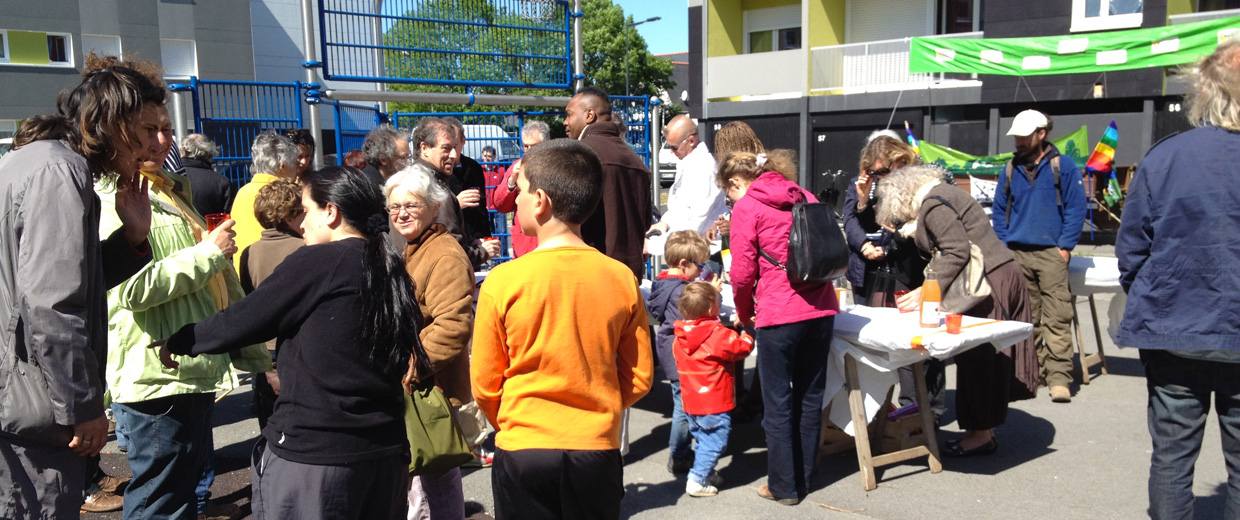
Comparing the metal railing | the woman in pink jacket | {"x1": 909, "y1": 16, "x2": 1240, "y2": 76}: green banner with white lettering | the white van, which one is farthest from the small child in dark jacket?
the metal railing

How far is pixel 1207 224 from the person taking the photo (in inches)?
118

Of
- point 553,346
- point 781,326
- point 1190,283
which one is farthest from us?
point 781,326

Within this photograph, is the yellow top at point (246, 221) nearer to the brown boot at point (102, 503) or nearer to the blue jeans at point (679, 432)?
the brown boot at point (102, 503)

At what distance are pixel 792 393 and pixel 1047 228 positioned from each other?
2.98 m

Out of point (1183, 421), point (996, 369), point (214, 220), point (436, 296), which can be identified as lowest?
point (996, 369)

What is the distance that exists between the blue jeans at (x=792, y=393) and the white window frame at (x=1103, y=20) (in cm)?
1686

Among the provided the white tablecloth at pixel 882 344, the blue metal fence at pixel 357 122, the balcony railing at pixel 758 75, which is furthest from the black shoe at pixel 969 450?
the balcony railing at pixel 758 75

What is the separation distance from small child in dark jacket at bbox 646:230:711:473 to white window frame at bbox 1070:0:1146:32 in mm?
16751

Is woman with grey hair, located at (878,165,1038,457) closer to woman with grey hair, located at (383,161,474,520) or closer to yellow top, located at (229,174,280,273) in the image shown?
woman with grey hair, located at (383,161,474,520)

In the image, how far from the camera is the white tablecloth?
427 centimetres

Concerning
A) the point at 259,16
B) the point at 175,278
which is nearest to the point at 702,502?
the point at 175,278

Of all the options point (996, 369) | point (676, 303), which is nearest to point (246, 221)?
point (676, 303)

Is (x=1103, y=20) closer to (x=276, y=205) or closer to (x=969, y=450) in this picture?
(x=969, y=450)

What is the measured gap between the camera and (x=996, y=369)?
489cm
